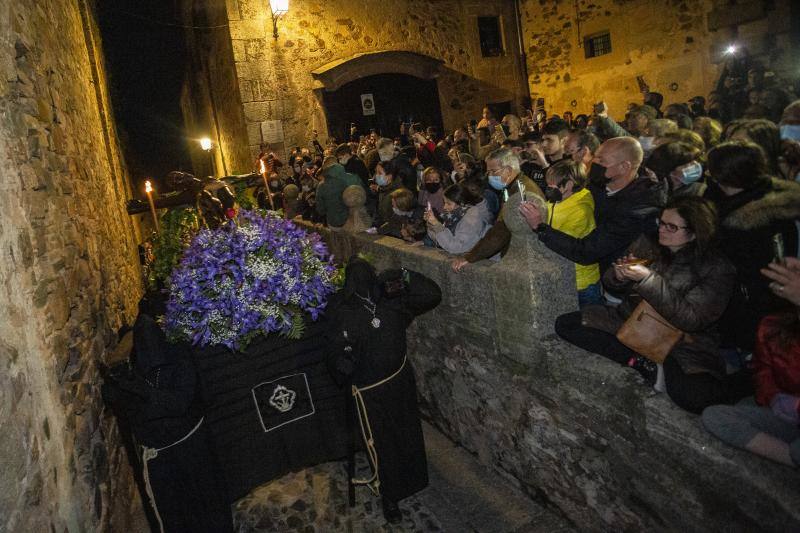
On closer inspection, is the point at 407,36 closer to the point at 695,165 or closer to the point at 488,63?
the point at 488,63

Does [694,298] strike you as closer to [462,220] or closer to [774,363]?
[774,363]

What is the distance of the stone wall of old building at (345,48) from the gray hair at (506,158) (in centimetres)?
986

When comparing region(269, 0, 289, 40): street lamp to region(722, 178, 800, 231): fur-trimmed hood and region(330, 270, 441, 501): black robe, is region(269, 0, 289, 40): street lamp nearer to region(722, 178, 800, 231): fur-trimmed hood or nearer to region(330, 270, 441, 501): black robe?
region(330, 270, 441, 501): black robe

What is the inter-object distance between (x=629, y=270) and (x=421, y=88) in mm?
13972

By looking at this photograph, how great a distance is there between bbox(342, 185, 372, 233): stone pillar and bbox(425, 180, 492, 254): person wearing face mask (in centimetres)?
232

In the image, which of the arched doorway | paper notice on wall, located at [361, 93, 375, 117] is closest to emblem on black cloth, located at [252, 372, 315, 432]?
the arched doorway

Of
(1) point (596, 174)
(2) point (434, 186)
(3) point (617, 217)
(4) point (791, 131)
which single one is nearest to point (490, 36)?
(2) point (434, 186)

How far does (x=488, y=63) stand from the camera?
16562 mm

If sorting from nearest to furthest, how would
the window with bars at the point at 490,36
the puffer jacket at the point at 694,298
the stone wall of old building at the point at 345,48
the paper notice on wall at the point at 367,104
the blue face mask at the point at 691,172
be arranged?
the puffer jacket at the point at 694,298
the blue face mask at the point at 691,172
the stone wall of old building at the point at 345,48
the paper notice on wall at the point at 367,104
the window with bars at the point at 490,36

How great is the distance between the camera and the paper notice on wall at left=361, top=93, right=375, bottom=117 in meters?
14.6

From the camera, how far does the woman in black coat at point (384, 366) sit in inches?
142

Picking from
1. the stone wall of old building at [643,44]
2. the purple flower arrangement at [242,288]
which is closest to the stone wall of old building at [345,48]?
the stone wall of old building at [643,44]

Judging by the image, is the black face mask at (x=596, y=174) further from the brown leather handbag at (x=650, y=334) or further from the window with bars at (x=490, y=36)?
the window with bars at (x=490, y=36)

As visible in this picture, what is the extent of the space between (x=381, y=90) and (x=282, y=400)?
1279 cm
